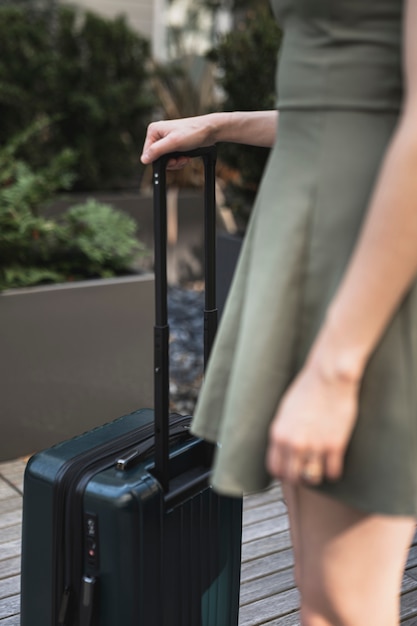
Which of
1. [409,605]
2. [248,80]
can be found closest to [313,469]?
[409,605]

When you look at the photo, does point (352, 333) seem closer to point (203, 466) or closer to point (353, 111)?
point (353, 111)

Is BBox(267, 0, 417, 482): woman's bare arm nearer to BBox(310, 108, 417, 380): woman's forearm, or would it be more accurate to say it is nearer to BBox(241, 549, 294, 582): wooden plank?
BBox(310, 108, 417, 380): woman's forearm

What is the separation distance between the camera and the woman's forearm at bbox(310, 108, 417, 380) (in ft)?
2.78

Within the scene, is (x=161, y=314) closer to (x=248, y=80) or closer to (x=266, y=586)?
(x=266, y=586)

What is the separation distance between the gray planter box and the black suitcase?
1.41 metres

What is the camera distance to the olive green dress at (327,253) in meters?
0.94

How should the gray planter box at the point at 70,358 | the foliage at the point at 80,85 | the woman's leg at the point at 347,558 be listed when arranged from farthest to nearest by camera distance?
1. the foliage at the point at 80,85
2. the gray planter box at the point at 70,358
3. the woman's leg at the point at 347,558

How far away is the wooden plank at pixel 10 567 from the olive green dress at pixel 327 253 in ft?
5.07

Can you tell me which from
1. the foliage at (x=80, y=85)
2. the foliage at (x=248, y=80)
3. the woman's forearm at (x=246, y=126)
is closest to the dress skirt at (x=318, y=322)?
the woman's forearm at (x=246, y=126)

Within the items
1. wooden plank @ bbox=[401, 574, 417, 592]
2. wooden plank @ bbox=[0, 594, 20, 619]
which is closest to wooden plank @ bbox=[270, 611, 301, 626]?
wooden plank @ bbox=[401, 574, 417, 592]

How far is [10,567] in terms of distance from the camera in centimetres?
235

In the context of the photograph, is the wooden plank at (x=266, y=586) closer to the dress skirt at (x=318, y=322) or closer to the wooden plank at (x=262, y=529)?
the wooden plank at (x=262, y=529)

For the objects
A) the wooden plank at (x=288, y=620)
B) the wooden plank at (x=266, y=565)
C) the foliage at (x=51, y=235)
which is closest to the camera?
the wooden plank at (x=288, y=620)

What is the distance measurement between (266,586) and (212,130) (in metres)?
1.42
